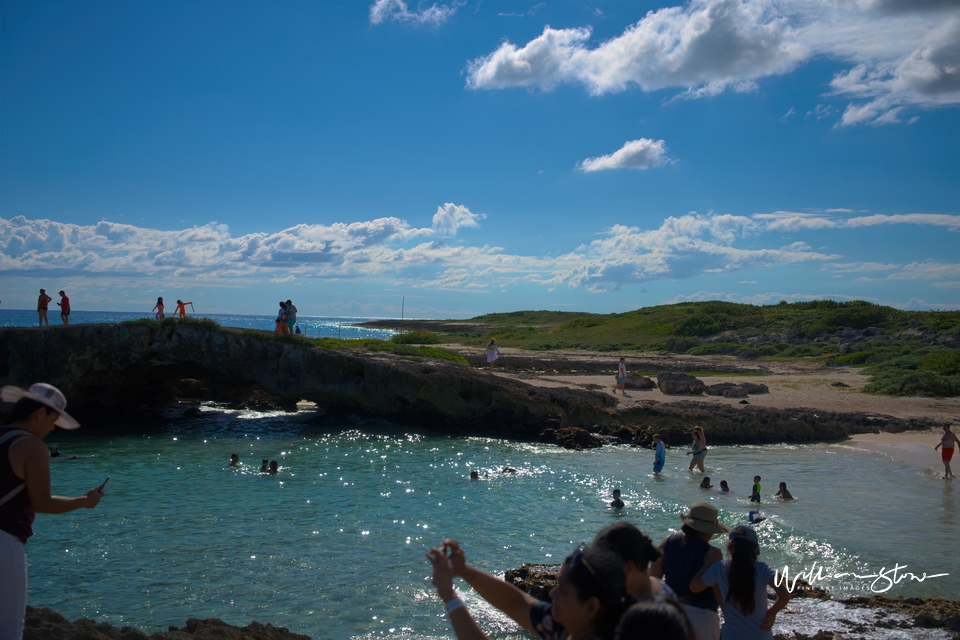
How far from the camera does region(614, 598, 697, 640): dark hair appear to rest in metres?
2.21

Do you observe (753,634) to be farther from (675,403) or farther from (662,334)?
(662,334)

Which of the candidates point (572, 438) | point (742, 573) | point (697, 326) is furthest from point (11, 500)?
point (697, 326)

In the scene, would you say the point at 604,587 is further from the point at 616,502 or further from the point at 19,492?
the point at 616,502

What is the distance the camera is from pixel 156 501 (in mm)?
13266

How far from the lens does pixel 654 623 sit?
2.23m

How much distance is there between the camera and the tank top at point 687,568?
15.2 ft

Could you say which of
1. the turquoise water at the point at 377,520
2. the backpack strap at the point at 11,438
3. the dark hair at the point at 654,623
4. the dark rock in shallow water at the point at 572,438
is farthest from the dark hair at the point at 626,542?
the dark rock in shallow water at the point at 572,438

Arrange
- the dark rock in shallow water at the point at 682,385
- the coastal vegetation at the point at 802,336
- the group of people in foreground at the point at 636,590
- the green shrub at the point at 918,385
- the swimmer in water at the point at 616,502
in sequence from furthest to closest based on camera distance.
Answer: the coastal vegetation at the point at 802,336, the dark rock in shallow water at the point at 682,385, the green shrub at the point at 918,385, the swimmer in water at the point at 616,502, the group of people in foreground at the point at 636,590

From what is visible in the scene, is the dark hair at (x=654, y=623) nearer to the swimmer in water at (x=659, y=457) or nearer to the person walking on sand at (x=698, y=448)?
the swimmer in water at (x=659, y=457)

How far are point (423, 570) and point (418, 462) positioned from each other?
816cm

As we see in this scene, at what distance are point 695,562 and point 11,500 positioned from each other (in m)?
4.62

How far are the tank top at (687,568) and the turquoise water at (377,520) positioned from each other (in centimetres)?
366

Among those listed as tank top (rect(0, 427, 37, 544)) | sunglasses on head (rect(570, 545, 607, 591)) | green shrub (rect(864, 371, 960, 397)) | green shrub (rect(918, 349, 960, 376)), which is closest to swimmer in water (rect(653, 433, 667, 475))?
sunglasses on head (rect(570, 545, 607, 591))

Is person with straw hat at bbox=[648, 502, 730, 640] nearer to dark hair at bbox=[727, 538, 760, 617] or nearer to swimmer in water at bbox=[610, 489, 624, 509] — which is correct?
dark hair at bbox=[727, 538, 760, 617]
